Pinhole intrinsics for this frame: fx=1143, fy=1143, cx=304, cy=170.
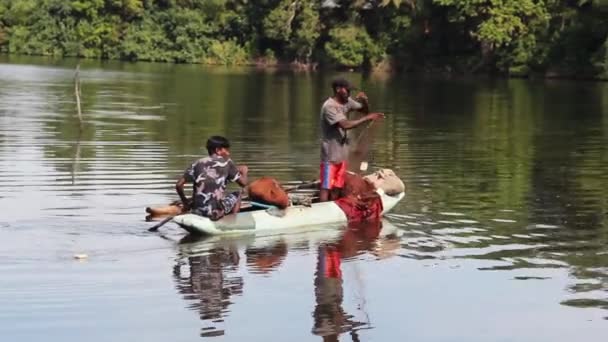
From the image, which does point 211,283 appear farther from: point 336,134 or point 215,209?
point 336,134

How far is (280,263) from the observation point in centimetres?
1130

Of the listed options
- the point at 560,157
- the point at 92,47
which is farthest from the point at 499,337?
the point at 92,47

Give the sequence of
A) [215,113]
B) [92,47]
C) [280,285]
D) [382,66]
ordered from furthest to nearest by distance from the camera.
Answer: [92,47], [382,66], [215,113], [280,285]

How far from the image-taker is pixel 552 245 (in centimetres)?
1239

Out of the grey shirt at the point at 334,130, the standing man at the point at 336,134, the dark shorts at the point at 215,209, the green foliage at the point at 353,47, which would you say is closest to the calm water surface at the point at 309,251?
the dark shorts at the point at 215,209

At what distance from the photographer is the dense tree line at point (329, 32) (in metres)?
63.6

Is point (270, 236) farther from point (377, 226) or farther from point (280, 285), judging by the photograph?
point (280, 285)

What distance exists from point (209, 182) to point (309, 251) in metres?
1.35

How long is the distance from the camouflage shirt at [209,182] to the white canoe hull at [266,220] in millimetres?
126

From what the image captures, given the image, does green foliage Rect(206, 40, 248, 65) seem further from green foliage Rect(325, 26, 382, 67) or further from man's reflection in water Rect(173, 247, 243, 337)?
man's reflection in water Rect(173, 247, 243, 337)

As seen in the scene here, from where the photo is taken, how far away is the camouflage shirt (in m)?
12.4

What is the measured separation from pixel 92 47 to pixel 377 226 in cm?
7874

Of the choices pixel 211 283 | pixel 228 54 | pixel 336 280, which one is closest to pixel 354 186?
pixel 336 280

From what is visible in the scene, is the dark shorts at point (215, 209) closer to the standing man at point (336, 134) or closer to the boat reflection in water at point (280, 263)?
the boat reflection in water at point (280, 263)
